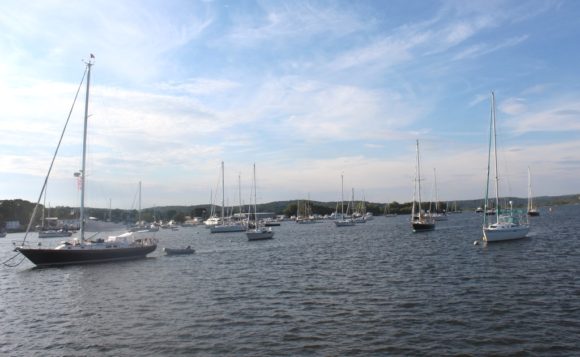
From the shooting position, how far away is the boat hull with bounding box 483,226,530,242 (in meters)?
59.5

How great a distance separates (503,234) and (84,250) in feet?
168

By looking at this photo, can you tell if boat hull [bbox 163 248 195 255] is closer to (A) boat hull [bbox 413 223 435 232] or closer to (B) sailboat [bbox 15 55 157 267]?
(B) sailboat [bbox 15 55 157 267]

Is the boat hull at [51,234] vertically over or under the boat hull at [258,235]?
under

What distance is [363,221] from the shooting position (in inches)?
7407

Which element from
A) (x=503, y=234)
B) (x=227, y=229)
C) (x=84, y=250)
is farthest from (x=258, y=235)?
(x=503, y=234)

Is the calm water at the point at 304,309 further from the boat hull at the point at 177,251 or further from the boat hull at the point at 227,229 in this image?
the boat hull at the point at 227,229

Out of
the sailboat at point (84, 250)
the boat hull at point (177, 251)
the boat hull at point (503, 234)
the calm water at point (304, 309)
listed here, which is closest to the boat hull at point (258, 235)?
the boat hull at point (177, 251)

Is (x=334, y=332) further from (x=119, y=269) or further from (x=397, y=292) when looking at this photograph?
(x=119, y=269)

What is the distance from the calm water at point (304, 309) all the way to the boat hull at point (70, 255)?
416cm

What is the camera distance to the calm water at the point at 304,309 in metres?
19.2

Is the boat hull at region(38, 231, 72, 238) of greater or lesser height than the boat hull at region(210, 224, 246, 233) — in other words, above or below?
below

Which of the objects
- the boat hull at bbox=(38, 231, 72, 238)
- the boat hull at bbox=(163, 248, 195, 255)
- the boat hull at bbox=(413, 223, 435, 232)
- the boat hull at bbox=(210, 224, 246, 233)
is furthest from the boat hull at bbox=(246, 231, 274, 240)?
the boat hull at bbox=(38, 231, 72, 238)

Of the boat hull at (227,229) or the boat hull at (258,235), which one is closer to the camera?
the boat hull at (258,235)

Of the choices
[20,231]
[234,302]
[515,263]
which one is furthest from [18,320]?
[20,231]
